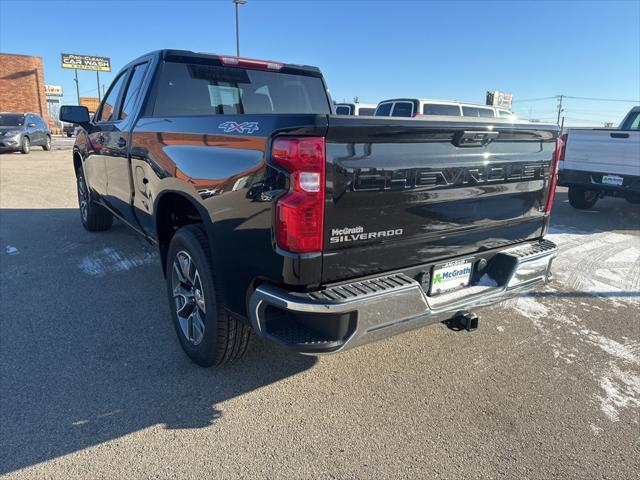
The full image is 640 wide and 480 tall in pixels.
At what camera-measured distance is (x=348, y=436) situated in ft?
8.19

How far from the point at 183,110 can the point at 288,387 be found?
245 centimetres

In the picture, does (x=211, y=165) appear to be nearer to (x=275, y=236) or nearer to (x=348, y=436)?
(x=275, y=236)

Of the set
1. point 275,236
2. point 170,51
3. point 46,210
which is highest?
point 170,51

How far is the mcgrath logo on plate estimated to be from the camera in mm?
2289

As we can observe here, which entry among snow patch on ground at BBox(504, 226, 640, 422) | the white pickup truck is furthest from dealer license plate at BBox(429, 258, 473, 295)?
the white pickup truck

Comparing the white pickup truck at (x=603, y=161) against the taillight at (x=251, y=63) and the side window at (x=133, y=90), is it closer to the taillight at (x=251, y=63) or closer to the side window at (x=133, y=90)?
the taillight at (x=251, y=63)

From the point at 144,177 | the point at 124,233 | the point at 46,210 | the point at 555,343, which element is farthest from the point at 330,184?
the point at 46,210

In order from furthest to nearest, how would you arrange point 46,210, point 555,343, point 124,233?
point 46,210 < point 124,233 < point 555,343

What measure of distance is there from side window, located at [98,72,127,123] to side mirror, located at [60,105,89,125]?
0.17 meters

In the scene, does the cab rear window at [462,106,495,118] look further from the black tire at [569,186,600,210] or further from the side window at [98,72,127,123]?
the side window at [98,72,127,123]

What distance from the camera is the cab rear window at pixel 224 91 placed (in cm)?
389

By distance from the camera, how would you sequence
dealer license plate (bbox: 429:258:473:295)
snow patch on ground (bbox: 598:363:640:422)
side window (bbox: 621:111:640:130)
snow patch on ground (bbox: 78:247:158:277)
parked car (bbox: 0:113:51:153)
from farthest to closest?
1. parked car (bbox: 0:113:51:153)
2. side window (bbox: 621:111:640:130)
3. snow patch on ground (bbox: 78:247:158:277)
4. snow patch on ground (bbox: 598:363:640:422)
5. dealer license plate (bbox: 429:258:473:295)

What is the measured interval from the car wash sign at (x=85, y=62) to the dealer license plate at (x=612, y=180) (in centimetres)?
5907

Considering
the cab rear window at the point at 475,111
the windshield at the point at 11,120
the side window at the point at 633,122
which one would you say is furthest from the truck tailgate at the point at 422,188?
the windshield at the point at 11,120
